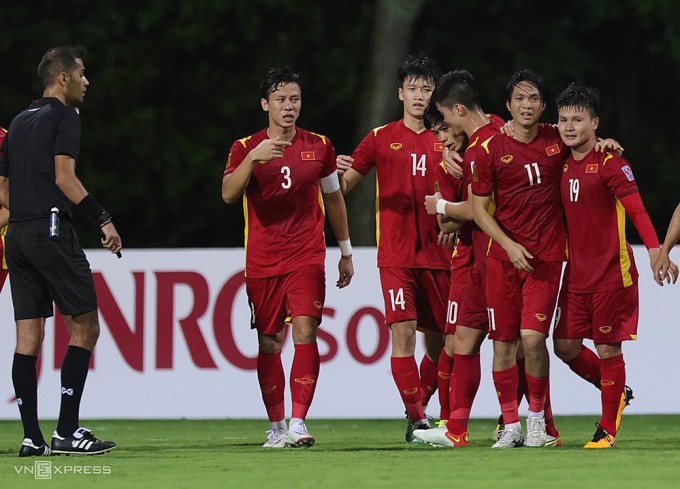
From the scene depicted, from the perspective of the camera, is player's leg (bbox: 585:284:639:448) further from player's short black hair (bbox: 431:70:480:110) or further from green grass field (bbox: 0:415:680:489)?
player's short black hair (bbox: 431:70:480:110)

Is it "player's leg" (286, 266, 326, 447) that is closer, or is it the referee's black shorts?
the referee's black shorts

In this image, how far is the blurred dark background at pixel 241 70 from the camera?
21922mm

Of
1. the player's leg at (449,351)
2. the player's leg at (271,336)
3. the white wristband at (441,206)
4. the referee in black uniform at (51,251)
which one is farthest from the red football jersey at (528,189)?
the referee in black uniform at (51,251)

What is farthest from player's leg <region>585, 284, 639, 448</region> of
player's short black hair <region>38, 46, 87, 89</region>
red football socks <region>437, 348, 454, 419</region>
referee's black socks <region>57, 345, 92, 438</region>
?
player's short black hair <region>38, 46, 87, 89</region>

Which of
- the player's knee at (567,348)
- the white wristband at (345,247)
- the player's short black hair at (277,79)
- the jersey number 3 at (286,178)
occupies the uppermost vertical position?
the player's short black hair at (277,79)

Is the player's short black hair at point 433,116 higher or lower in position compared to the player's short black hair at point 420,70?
lower

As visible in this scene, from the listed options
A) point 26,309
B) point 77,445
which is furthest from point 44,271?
point 77,445

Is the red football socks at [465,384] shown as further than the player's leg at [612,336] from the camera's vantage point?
Yes

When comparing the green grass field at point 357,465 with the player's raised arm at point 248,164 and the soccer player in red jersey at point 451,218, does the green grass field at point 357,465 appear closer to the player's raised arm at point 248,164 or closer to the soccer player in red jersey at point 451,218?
the soccer player in red jersey at point 451,218

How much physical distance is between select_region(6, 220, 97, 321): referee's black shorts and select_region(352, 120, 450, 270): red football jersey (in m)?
2.31

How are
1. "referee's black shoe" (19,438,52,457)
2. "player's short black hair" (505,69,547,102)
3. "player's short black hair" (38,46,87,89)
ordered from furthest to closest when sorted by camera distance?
"player's short black hair" (505,69,547,102) < "player's short black hair" (38,46,87,89) < "referee's black shoe" (19,438,52,457)

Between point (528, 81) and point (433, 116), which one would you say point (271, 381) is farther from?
point (528, 81)

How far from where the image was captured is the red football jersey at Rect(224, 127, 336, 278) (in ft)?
31.3

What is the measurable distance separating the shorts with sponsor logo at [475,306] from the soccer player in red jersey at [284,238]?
0.94 meters
